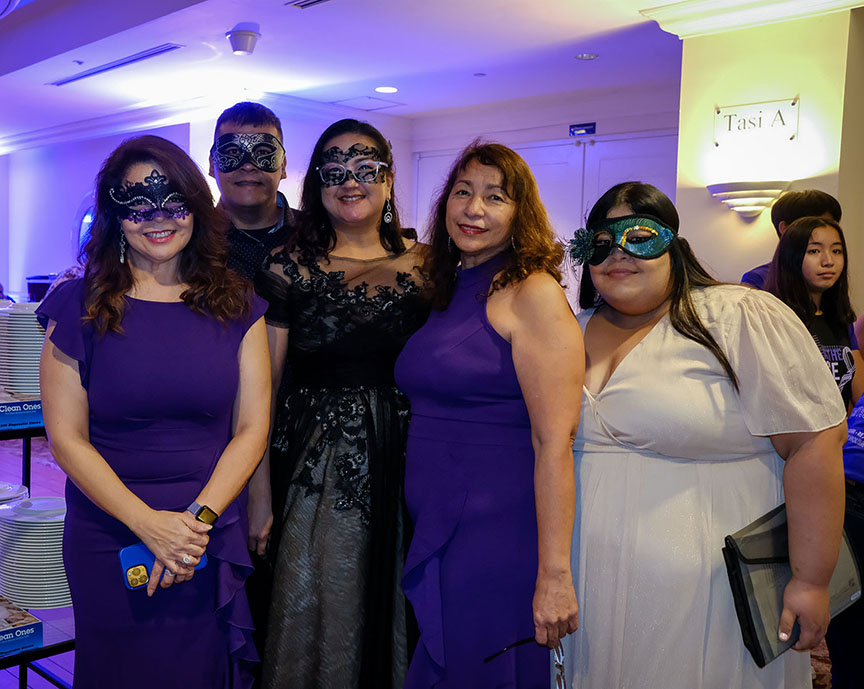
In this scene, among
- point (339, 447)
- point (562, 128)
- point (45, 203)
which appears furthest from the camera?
point (45, 203)

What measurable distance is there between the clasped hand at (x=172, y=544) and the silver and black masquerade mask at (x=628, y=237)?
1.05 meters

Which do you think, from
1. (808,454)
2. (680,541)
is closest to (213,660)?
(680,541)

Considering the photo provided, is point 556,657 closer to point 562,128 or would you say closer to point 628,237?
point 628,237

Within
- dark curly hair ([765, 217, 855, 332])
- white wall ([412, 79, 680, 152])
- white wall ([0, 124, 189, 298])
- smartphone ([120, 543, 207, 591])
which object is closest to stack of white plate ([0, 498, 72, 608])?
smartphone ([120, 543, 207, 591])

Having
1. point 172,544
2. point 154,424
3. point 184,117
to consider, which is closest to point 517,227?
point 154,424

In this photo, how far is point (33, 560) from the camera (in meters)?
2.30

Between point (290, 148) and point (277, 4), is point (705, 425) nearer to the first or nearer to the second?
point (277, 4)

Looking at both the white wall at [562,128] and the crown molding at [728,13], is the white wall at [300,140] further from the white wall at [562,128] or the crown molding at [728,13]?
the crown molding at [728,13]

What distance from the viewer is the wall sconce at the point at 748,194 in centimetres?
469

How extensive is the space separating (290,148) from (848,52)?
18.3 feet

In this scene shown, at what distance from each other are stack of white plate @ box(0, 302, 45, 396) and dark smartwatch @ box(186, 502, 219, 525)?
2.49ft

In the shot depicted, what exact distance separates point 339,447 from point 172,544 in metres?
0.48

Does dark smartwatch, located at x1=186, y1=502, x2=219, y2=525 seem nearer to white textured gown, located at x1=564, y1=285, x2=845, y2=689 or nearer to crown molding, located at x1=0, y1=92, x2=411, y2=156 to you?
white textured gown, located at x1=564, y1=285, x2=845, y2=689

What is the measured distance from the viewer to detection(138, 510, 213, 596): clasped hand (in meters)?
1.78
